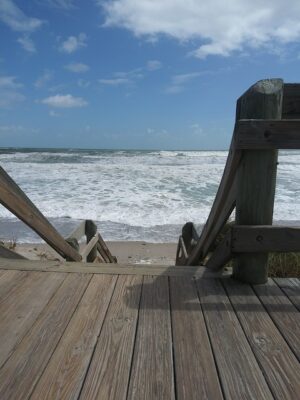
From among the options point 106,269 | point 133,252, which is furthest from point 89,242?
point 133,252

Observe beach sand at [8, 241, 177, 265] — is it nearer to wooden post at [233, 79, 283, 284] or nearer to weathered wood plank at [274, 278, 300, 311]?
weathered wood plank at [274, 278, 300, 311]

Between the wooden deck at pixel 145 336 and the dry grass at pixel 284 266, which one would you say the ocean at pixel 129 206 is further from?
the wooden deck at pixel 145 336

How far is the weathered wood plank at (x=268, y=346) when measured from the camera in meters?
1.46

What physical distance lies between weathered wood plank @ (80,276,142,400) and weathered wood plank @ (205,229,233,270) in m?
0.62

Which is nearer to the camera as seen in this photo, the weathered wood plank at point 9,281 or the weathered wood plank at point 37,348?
the weathered wood plank at point 37,348

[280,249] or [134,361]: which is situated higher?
[280,249]

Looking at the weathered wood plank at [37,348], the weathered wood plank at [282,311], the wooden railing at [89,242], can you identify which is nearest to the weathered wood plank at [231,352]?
the weathered wood plank at [282,311]

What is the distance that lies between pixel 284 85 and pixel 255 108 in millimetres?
257

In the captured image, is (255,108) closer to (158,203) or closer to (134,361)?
(134,361)

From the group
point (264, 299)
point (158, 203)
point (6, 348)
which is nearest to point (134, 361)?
point (6, 348)

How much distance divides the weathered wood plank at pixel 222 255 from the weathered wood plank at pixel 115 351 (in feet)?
2.02

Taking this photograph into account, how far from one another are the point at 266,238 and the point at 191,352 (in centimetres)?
92

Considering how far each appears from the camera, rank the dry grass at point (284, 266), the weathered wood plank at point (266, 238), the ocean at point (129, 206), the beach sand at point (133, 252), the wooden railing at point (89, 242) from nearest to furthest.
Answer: the weathered wood plank at point (266, 238), the wooden railing at point (89, 242), the dry grass at point (284, 266), the beach sand at point (133, 252), the ocean at point (129, 206)

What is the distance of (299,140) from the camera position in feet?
6.53
